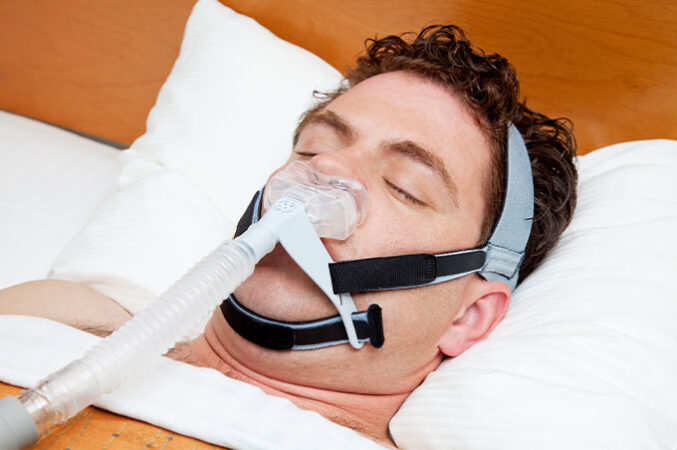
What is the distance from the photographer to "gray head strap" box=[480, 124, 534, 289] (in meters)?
1.31

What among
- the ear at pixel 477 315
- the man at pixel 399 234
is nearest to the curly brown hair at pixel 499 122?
the man at pixel 399 234

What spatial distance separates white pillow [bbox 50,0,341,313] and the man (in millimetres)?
164

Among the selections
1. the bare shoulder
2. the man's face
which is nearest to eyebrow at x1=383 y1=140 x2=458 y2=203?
the man's face

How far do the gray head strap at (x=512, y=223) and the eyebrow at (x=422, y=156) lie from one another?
0.56 feet

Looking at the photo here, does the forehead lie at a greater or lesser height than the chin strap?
greater

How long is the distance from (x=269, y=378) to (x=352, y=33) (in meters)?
1.20

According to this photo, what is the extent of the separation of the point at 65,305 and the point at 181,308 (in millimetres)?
582

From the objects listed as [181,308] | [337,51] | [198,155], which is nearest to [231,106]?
[198,155]

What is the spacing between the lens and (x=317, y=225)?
1.11 metres

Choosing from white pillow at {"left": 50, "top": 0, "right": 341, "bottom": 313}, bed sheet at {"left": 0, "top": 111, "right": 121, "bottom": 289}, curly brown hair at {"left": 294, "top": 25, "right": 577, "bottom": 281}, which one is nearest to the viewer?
curly brown hair at {"left": 294, "top": 25, "right": 577, "bottom": 281}

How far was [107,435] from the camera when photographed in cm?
93

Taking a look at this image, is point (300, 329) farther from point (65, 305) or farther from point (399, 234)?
point (65, 305)

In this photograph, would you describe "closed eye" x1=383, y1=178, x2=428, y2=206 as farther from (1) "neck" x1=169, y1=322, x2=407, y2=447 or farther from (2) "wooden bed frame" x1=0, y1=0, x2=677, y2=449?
(2) "wooden bed frame" x1=0, y1=0, x2=677, y2=449

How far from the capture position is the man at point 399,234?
1156mm
